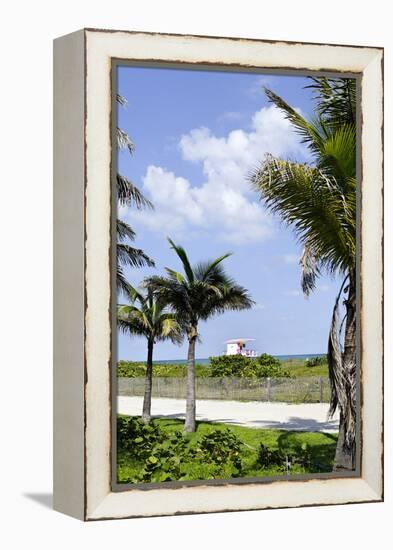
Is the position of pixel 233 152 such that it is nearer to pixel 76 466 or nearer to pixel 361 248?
pixel 361 248

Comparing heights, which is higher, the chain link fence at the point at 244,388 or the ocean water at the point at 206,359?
the ocean water at the point at 206,359

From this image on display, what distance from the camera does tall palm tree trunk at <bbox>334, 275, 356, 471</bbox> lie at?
39.8 feet

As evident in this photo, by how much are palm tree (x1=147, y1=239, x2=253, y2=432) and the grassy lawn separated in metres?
0.15

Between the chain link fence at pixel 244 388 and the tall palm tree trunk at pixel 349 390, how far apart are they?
0.69 ft

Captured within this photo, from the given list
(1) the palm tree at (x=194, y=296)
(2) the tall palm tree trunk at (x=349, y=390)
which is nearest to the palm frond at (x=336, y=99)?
(2) the tall palm tree trunk at (x=349, y=390)

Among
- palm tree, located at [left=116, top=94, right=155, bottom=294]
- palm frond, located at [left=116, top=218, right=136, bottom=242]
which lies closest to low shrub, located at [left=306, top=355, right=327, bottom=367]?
palm tree, located at [left=116, top=94, right=155, bottom=294]

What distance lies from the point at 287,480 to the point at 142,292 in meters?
2.00

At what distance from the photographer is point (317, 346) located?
12211mm

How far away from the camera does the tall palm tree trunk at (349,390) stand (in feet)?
39.8

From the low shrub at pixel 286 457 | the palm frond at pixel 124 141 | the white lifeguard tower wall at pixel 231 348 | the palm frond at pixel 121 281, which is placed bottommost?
the low shrub at pixel 286 457

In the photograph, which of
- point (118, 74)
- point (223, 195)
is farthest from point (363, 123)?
point (118, 74)

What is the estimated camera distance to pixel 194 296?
11.8m

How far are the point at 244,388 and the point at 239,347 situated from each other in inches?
15.5

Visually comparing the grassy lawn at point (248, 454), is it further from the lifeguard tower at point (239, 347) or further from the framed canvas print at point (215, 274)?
the lifeguard tower at point (239, 347)
